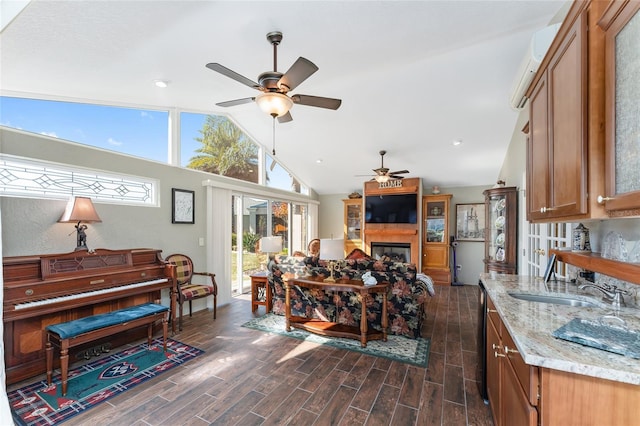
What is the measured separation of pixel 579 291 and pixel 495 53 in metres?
2.35

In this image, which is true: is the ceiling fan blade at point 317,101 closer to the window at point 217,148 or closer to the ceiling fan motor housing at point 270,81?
the ceiling fan motor housing at point 270,81

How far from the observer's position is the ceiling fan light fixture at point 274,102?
223 cm

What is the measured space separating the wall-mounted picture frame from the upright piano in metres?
0.89

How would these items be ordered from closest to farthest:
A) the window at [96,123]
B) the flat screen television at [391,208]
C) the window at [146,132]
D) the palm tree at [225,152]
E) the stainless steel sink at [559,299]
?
the stainless steel sink at [559,299] → the window at [96,123] → the window at [146,132] → the palm tree at [225,152] → the flat screen television at [391,208]

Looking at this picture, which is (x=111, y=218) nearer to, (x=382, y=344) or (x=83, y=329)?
(x=83, y=329)

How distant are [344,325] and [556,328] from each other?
2575 mm

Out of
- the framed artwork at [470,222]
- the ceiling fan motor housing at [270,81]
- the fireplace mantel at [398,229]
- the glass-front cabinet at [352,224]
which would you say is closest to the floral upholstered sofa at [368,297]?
the ceiling fan motor housing at [270,81]

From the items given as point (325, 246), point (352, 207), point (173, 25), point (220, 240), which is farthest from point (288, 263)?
point (352, 207)

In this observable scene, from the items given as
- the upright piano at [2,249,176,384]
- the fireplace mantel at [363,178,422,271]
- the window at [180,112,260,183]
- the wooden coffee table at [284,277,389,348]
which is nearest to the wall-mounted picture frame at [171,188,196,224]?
the window at [180,112,260,183]

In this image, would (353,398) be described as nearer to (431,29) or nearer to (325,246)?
(325,246)

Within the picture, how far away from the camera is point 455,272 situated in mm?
6352

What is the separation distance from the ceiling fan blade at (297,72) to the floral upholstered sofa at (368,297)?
2163 mm

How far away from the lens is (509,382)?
131 centimetres

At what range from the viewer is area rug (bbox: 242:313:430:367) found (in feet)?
9.21
